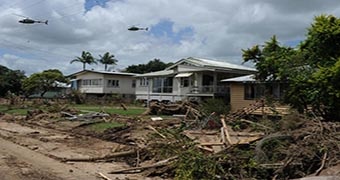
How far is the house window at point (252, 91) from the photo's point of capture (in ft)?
111

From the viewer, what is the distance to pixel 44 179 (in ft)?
35.3

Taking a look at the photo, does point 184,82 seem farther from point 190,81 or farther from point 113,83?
point 113,83

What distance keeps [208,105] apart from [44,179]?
17.4 m

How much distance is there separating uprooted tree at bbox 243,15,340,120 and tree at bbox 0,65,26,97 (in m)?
51.0

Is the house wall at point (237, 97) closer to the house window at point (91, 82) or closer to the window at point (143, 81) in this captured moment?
the window at point (143, 81)

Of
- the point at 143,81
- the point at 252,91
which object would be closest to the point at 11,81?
the point at 143,81

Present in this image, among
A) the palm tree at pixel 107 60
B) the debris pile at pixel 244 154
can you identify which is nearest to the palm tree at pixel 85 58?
the palm tree at pixel 107 60

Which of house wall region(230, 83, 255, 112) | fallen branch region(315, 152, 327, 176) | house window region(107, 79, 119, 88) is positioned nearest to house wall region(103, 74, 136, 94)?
house window region(107, 79, 119, 88)

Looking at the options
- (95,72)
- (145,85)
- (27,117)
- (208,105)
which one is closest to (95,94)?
(95,72)

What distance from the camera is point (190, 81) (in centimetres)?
4725

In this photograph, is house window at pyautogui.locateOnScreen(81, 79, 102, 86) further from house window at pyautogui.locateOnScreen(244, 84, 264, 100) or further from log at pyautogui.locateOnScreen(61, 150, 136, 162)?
log at pyautogui.locateOnScreen(61, 150, 136, 162)

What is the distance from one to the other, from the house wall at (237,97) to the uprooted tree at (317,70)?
474 inches

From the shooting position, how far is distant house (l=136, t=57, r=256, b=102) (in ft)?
144

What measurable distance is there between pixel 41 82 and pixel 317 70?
50.8 m
